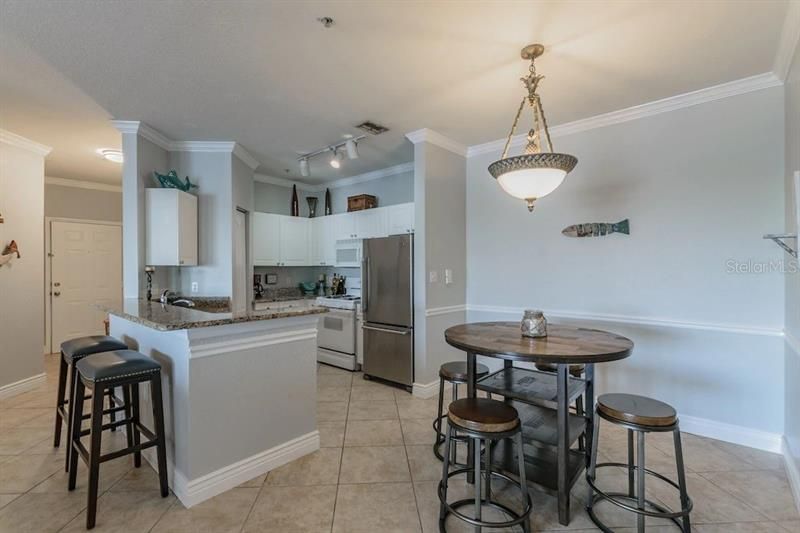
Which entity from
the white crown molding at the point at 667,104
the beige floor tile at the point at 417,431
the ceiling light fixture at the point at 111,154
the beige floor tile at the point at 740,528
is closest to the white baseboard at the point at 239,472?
the beige floor tile at the point at 417,431

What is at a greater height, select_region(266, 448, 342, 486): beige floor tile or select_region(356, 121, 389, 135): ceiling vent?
select_region(356, 121, 389, 135): ceiling vent

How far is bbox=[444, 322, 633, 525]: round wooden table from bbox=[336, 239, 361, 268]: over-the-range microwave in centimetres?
276

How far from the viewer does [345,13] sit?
192 cm

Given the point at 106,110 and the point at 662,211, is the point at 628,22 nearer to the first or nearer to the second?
the point at 662,211

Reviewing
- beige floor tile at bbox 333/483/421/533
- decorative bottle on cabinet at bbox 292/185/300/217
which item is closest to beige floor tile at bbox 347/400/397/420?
beige floor tile at bbox 333/483/421/533

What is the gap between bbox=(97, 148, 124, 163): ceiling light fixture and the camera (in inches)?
159

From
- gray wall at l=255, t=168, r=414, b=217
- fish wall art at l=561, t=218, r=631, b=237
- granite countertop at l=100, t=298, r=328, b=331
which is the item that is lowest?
granite countertop at l=100, t=298, r=328, b=331

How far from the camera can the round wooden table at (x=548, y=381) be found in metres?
1.84

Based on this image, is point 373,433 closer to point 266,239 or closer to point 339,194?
point 266,239

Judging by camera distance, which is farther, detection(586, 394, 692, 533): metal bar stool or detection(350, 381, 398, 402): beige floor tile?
detection(350, 381, 398, 402): beige floor tile

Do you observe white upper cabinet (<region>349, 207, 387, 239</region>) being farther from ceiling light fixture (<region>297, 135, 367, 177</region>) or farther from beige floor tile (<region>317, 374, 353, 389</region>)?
beige floor tile (<region>317, 374, 353, 389</region>)

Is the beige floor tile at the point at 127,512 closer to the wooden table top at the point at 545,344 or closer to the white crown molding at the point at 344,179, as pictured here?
the wooden table top at the point at 545,344

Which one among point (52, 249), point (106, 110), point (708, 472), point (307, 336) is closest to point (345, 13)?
point (307, 336)

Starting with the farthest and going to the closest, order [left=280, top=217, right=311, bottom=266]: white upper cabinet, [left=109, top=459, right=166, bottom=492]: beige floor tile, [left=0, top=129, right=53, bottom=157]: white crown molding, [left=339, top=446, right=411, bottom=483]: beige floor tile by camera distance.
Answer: [left=280, top=217, right=311, bottom=266]: white upper cabinet
[left=0, top=129, right=53, bottom=157]: white crown molding
[left=339, top=446, right=411, bottom=483]: beige floor tile
[left=109, top=459, right=166, bottom=492]: beige floor tile
